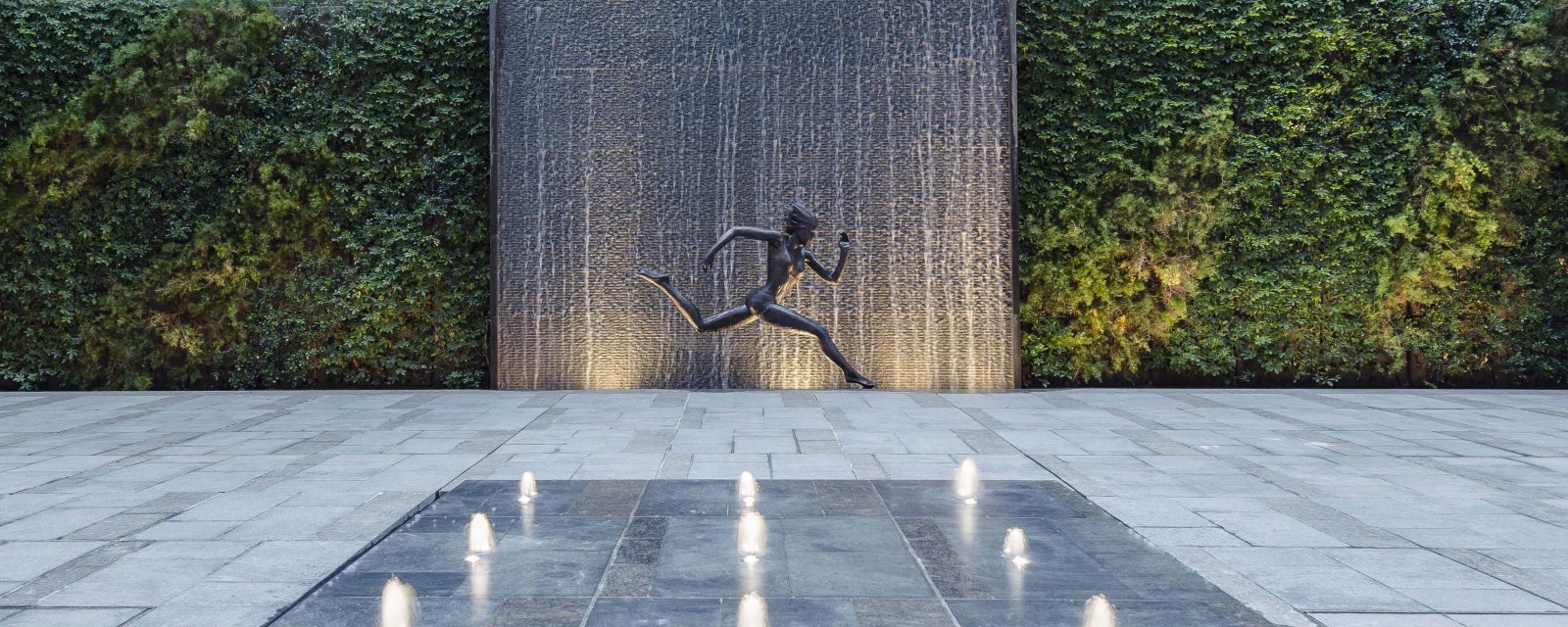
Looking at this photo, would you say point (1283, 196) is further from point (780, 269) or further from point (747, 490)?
point (747, 490)

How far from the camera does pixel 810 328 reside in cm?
841

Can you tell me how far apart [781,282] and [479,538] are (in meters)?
5.30

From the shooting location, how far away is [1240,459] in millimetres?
4996

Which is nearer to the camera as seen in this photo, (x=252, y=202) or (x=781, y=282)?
(x=781, y=282)

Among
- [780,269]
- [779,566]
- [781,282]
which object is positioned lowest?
[779,566]

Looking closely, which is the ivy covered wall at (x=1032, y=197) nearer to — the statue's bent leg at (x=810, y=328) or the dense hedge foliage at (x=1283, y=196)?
the dense hedge foliage at (x=1283, y=196)

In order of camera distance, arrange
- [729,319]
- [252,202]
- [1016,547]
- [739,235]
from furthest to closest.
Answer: [252,202]
[729,319]
[739,235]
[1016,547]

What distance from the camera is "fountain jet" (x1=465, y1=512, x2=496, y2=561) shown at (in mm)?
3107

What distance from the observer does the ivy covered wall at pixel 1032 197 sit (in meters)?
9.09

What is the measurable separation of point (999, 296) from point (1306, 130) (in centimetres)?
384

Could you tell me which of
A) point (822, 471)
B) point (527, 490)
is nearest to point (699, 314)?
point (822, 471)

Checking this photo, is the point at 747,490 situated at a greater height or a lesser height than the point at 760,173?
lesser

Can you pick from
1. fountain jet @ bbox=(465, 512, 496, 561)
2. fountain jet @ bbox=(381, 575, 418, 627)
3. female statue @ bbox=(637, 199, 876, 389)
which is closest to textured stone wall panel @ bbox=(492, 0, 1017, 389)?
female statue @ bbox=(637, 199, 876, 389)

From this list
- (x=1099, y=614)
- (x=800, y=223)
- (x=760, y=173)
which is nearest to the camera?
(x=1099, y=614)
